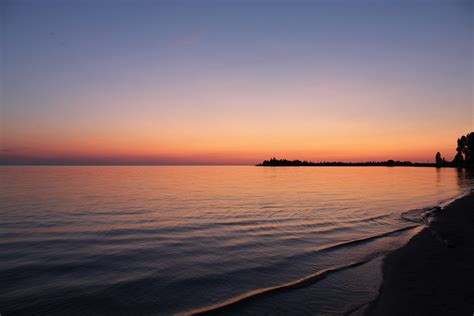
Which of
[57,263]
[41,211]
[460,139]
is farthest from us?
[460,139]

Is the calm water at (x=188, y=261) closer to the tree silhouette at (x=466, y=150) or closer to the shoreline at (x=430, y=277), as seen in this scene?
the shoreline at (x=430, y=277)

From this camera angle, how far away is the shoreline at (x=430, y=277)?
620 cm

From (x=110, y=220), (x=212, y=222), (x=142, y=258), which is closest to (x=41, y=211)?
(x=110, y=220)

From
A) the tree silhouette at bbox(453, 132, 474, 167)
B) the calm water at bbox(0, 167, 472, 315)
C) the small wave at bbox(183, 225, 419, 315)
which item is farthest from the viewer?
the tree silhouette at bbox(453, 132, 474, 167)

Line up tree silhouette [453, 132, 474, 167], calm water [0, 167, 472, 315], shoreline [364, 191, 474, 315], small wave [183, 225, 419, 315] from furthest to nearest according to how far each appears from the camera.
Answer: tree silhouette [453, 132, 474, 167] → calm water [0, 167, 472, 315] → small wave [183, 225, 419, 315] → shoreline [364, 191, 474, 315]

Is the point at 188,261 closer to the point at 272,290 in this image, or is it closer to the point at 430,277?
the point at 272,290

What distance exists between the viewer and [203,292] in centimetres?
763

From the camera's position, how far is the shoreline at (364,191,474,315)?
20.4ft

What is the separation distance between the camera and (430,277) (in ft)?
25.6

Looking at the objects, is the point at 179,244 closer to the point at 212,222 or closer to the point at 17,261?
the point at 212,222

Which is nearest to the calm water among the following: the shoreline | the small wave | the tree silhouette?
the small wave

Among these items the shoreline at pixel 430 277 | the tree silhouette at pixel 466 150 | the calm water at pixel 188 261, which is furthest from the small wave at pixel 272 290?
the tree silhouette at pixel 466 150

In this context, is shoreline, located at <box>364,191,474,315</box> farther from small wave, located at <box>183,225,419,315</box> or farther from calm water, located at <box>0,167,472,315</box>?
small wave, located at <box>183,225,419,315</box>

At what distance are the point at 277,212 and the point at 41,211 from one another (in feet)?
59.3
